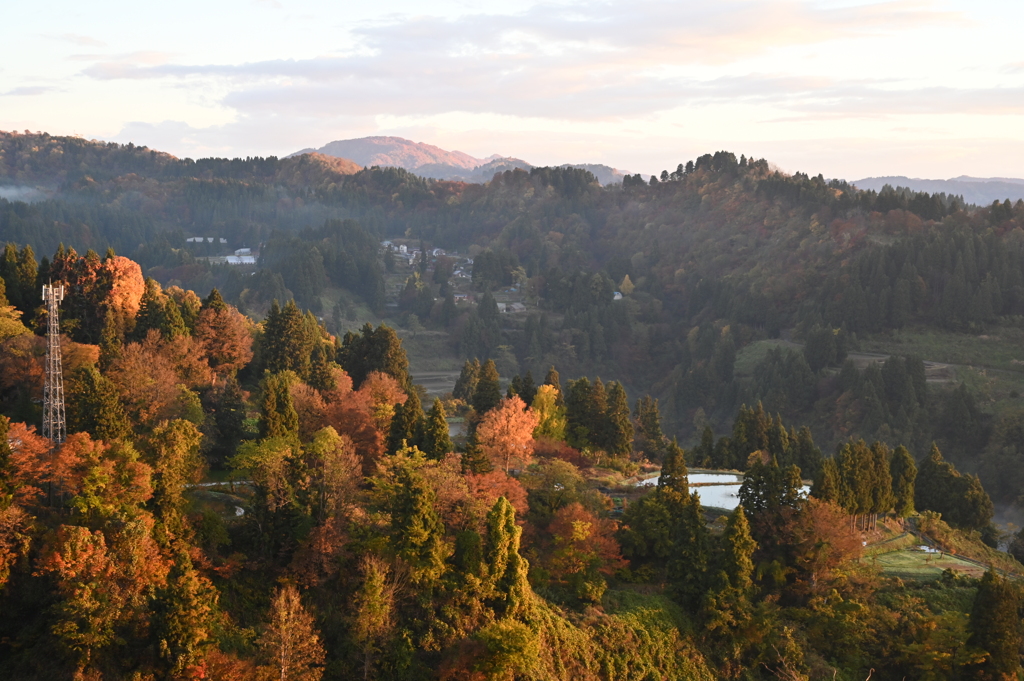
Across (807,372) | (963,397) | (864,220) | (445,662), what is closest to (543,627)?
(445,662)

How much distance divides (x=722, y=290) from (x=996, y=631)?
108m

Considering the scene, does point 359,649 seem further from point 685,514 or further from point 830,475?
point 830,475

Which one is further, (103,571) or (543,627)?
(543,627)

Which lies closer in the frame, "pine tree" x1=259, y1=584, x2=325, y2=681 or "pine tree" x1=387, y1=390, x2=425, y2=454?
"pine tree" x1=259, y1=584, x2=325, y2=681

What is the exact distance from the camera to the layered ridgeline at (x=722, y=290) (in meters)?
90.4

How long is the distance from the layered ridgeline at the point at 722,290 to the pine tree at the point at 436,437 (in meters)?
55.7

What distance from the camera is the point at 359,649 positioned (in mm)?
29234

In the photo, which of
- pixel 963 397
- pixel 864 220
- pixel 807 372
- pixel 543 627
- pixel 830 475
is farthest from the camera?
pixel 864 220

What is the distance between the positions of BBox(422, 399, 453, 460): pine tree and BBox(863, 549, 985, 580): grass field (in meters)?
19.5

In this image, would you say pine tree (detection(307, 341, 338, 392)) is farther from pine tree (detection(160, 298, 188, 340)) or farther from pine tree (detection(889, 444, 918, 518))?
pine tree (detection(889, 444, 918, 518))

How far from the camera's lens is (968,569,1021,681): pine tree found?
106 ft

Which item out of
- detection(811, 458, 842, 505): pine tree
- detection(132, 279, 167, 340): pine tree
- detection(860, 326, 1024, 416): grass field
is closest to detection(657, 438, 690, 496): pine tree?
detection(811, 458, 842, 505): pine tree

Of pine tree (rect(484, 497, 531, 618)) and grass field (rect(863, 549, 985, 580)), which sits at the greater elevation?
pine tree (rect(484, 497, 531, 618))

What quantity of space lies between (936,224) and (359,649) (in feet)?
343
